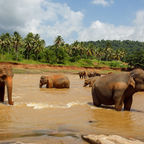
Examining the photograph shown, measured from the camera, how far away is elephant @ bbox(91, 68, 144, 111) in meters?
6.62

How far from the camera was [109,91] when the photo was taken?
7.19 metres

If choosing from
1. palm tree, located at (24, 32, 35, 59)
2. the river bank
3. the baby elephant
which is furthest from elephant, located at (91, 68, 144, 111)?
palm tree, located at (24, 32, 35, 59)

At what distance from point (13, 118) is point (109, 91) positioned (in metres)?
3.57

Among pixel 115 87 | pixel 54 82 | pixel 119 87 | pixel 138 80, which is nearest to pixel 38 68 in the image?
pixel 54 82

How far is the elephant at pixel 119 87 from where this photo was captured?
662cm

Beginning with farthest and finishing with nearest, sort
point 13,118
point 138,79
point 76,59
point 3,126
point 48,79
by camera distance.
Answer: point 76,59
point 48,79
point 138,79
point 13,118
point 3,126

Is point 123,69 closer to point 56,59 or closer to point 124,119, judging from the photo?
point 56,59

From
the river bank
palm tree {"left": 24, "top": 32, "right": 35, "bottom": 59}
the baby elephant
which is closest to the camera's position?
the baby elephant

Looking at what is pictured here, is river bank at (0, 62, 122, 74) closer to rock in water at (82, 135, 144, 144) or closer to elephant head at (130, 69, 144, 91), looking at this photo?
elephant head at (130, 69, 144, 91)

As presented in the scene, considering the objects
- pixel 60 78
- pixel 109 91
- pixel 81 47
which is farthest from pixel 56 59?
pixel 109 91

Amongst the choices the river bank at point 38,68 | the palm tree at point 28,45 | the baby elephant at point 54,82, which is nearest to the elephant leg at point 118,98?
the baby elephant at point 54,82

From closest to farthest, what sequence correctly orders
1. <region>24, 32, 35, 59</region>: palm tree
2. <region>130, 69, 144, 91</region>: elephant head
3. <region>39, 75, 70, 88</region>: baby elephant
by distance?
1. <region>130, 69, 144, 91</region>: elephant head
2. <region>39, 75, 70, 88</region>: baby elephant
3. <region>24, 32, 35, 59</region>: palm tree

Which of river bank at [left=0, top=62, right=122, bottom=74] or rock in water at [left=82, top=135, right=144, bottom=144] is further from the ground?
river bank at [left=0, top=62, right=122, bottom=74]

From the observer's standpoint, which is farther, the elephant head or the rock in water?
the elephant head
